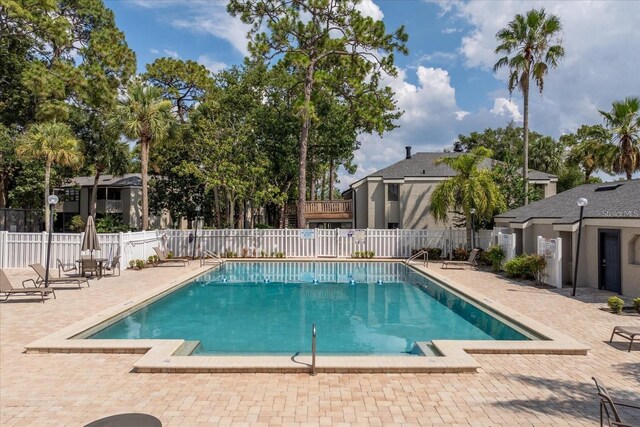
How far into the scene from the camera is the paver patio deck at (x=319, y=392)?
4.97 m

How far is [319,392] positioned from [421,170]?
25060 millimetres

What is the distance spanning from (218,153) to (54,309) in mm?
18157

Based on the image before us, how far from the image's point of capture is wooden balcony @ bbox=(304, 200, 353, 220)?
30.9 meters

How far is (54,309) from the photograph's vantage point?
10812mm

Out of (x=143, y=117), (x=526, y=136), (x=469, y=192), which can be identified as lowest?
(x=469, y=192)

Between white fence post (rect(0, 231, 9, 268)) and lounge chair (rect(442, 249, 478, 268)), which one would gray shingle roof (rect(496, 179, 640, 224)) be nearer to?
lounge chair (rect(442, 249, 478, 268))

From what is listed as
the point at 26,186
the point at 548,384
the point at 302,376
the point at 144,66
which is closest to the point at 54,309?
the point at 302,376

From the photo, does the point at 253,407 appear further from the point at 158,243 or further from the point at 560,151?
the point at 560,151

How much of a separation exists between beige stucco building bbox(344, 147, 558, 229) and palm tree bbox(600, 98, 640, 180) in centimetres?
440

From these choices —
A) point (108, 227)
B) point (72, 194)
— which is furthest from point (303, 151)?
point (72, 194)

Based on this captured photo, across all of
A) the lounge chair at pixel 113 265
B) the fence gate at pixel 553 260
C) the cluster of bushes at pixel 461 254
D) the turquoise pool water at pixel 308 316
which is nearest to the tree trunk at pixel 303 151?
the turquoise pool water at pixel 308 316

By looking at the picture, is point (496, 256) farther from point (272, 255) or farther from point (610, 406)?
point (610, 406)

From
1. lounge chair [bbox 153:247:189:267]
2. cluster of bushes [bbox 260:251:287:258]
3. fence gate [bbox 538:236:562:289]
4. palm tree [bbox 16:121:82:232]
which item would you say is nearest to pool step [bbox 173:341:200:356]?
fence gate [bbox 538:236:562:289]

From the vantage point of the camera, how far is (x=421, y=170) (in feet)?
95.4
